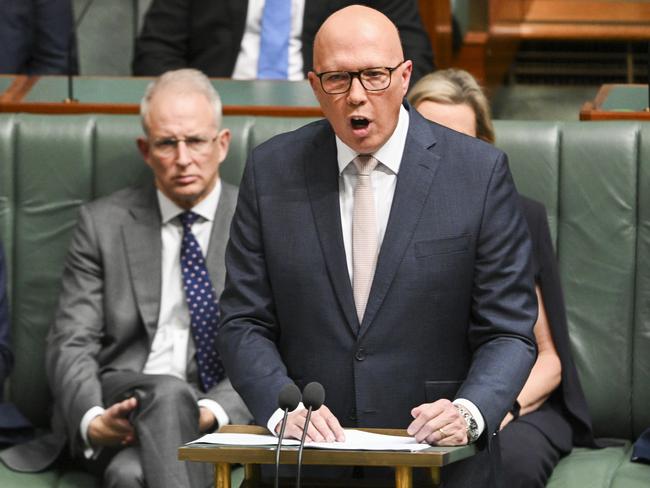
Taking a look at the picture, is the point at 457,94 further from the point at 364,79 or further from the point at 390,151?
the point at 364,79

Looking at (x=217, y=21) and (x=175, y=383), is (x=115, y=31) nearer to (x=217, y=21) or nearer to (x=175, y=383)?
(x=217, y=21)

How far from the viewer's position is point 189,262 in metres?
3.18

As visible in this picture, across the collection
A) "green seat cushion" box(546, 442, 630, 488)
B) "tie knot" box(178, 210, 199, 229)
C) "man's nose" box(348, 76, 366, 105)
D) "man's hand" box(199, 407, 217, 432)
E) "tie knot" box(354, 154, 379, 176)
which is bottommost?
"green seat cushion" box(546, 442, 630, 488)

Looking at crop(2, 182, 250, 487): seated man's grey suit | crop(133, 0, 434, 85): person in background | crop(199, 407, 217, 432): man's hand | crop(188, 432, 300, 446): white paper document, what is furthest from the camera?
crop(133, 0, 434, 85): person in background

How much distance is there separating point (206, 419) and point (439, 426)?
95 centimetres

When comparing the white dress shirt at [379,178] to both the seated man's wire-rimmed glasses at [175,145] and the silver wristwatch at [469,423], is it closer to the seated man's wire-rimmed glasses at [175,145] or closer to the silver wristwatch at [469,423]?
the silver wristwatch at [469,423]

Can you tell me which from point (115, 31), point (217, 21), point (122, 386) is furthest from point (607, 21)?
point (122, 386)

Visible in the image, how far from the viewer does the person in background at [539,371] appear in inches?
114

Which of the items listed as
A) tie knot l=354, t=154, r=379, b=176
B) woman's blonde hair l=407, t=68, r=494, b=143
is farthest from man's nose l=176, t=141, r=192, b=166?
tie knot l=354, t=154, r=379, b=176

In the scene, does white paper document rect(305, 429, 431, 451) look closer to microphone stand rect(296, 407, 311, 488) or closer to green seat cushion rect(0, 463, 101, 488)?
microphone stand rect(296, 407, 311, 488)

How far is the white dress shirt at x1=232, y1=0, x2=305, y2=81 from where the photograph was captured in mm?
4094

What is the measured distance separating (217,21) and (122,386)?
1.48 m

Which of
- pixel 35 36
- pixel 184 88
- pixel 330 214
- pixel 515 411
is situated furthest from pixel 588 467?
pixel 35 36

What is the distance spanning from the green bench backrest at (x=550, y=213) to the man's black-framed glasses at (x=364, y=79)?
3.23 feet
